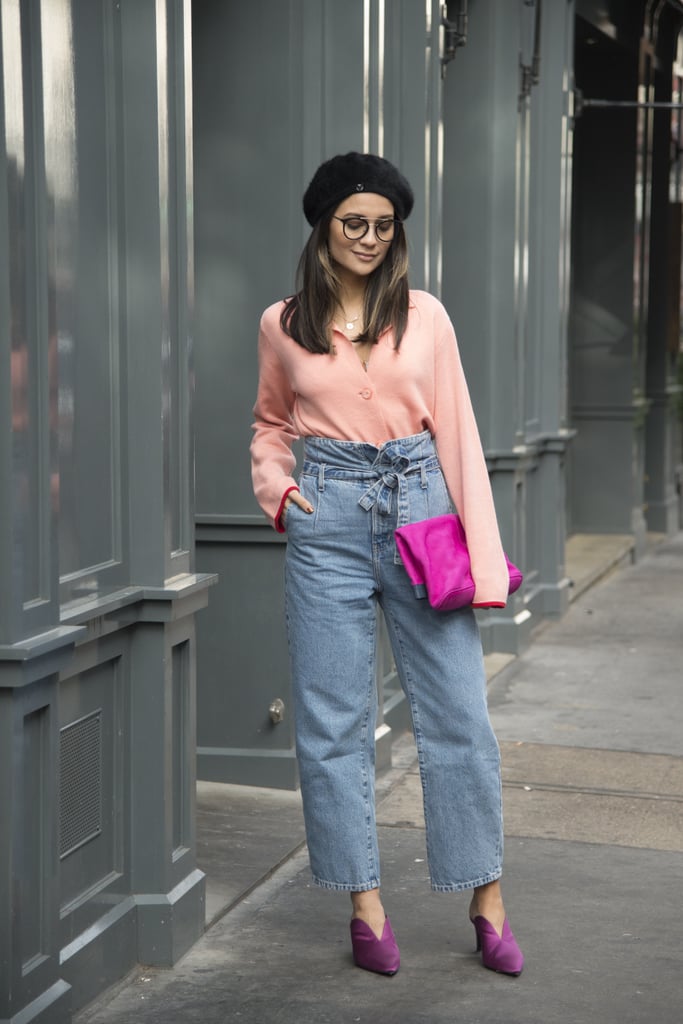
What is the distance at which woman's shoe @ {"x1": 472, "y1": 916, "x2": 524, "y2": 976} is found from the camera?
4020 millimetres

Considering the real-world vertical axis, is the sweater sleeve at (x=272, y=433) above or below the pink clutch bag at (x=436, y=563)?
above

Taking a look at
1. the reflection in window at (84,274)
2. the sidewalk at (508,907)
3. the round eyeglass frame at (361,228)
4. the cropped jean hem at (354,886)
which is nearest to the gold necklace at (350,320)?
the round eyeglass frame at (361,228)

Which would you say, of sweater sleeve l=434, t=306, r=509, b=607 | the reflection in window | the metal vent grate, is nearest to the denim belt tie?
sweater sleeve l=434, t=306, r=509, b=607

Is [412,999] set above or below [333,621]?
below

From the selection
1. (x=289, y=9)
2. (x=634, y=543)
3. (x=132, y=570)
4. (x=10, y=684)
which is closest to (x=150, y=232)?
(x=132, y=570)

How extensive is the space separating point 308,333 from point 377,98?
A: 2205 mm

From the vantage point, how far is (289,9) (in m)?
5.43

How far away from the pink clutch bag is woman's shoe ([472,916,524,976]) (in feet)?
2.91

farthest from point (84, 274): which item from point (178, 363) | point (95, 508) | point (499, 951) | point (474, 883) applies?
point (499, 951)

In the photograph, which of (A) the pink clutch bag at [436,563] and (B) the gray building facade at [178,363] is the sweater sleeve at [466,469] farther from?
(B) the gray building facade at [178,363]

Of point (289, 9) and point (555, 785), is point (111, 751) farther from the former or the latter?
point (289, 9)

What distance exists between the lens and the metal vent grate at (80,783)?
3775mm

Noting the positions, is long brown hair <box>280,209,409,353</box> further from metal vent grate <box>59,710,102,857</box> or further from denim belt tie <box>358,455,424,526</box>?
metal vent grate <box>59,710,102,857</box>

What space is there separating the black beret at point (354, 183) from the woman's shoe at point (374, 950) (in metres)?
1.85
